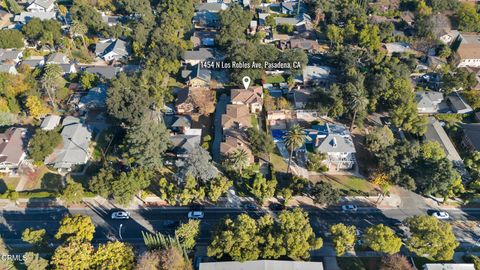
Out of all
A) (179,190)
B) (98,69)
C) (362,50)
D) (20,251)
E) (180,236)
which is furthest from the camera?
(362,50)

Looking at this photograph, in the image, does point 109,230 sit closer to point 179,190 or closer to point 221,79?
point 179,190

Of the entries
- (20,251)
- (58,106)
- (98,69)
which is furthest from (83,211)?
(98,69)

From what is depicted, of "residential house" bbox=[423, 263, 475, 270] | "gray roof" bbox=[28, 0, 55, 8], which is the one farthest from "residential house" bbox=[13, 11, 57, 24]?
"residential house" bbox=[423, 263, 475, 270]

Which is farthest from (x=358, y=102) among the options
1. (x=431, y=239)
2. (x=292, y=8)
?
(x=292, y=8)

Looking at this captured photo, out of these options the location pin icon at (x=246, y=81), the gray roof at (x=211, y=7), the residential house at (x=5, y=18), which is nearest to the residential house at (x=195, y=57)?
the location pin icon at (x=246, y=81)

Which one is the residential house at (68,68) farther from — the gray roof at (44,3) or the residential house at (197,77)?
the gray roof at (44,3)

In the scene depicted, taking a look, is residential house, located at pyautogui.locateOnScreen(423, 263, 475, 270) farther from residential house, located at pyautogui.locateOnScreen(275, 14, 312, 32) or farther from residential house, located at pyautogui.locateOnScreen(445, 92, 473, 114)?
residential house, located at pyautogui.locateOnScreen(275, 14, 312, 32)
